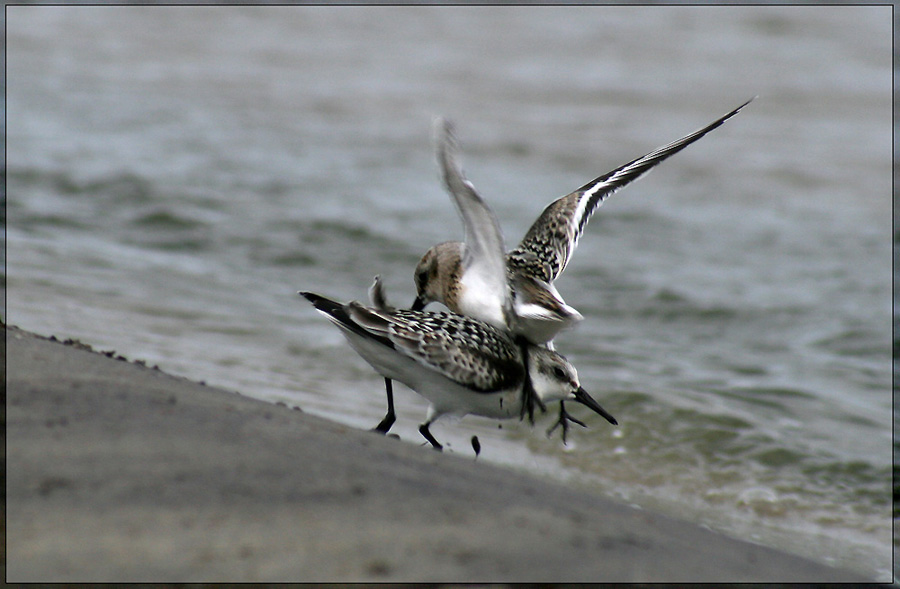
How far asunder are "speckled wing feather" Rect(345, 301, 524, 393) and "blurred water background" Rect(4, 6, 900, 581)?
0.82 m

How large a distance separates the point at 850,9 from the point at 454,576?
1525 cm

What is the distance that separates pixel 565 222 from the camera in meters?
5.29

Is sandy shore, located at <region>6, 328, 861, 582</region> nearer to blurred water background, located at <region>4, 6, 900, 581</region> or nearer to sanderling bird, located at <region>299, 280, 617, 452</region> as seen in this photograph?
sanderling bird, located at <region>299, 280, 617, 452</region>

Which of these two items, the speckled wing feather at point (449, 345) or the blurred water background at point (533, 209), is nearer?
the speckled wing feather at point (449, 345)

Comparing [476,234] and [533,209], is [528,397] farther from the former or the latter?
[533,209]

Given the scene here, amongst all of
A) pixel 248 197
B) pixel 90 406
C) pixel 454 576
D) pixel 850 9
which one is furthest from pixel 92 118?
pixel 850 9

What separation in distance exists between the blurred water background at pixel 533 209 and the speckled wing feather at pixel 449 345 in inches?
32.2

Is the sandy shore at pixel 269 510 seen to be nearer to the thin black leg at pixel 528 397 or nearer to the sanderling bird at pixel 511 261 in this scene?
the sanderling bird at pixel 511 261

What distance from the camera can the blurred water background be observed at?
204 inches

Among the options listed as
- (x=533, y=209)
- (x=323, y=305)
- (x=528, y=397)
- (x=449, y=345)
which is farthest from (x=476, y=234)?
(x=533, y=209)

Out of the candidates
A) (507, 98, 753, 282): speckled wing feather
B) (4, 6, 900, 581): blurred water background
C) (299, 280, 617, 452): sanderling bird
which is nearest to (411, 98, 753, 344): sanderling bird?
(507, 98, 753, 282): speckled wing feather

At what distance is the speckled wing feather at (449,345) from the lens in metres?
3.59

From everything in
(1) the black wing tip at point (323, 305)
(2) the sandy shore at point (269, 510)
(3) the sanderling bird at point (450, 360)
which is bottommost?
(2) the sandy shore at point (269, 510)

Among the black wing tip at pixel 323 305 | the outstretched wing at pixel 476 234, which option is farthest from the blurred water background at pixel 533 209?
the black wing tip at pixel 323 305
